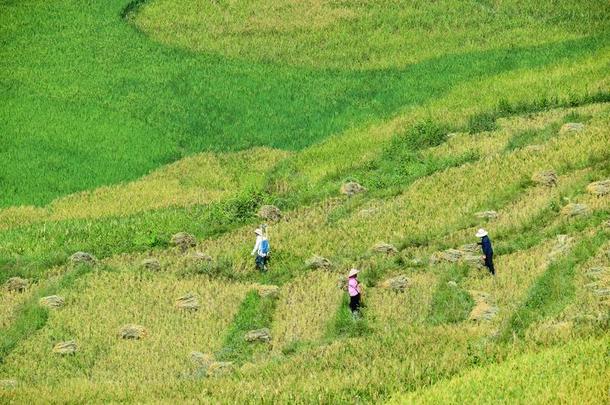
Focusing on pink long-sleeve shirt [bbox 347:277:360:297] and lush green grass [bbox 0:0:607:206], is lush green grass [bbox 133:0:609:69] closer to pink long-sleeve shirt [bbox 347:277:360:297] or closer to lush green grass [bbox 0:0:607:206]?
lush green grass [bbox 0:0:607:206]

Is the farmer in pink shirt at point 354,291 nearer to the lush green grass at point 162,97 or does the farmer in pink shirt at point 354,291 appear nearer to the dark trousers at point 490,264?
the dark trousers at point 490,264

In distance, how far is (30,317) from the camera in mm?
26562

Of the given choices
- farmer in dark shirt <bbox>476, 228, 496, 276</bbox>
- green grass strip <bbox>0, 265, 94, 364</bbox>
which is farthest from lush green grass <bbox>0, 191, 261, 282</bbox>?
farmer in dark shirt <bbox>476, 228, 496, 276</bbox>

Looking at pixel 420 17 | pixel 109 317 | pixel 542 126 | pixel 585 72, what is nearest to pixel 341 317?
pixel 109 317

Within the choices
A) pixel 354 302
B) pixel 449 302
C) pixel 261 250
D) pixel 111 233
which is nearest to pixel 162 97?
pixel 111 233

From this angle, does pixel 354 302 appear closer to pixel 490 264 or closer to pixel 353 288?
pixel 353 288

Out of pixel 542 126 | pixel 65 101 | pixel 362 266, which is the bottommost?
pixel 362 266

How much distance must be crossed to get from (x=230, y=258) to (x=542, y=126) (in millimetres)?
9960

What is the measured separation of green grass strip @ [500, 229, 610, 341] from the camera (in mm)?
21828

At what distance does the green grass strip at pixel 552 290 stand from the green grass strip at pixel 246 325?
440 centimetres

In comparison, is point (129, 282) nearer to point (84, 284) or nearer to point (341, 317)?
point (84, 284)

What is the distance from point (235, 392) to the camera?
19453 millimetres

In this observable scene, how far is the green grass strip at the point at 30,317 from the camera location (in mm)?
25420

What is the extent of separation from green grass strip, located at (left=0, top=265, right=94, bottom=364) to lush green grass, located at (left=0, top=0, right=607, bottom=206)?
8347mm
